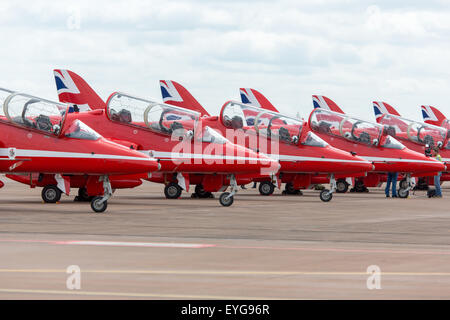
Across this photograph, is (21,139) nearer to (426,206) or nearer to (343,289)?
(426,206)

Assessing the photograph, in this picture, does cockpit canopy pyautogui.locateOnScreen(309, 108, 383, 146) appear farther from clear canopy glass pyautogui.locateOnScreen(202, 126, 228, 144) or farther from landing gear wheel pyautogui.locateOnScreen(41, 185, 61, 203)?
landing gear wheel pyautogui.locateOnScreen(41, 185, 61, 203)

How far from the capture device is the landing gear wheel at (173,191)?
3095 centimetres

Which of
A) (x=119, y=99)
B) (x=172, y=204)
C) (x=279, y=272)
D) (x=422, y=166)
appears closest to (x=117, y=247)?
(x=279, y=272)

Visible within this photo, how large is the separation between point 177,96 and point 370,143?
10.3m

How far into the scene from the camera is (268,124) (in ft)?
109

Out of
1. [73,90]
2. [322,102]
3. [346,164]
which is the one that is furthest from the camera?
[322,102]

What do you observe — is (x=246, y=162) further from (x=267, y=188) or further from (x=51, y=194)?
(x=267, y=188)

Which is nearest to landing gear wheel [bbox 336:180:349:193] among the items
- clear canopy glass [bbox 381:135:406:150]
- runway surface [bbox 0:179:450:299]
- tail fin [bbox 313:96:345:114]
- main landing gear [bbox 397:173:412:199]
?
clear canopy glass [bbox 381:135:406:150]

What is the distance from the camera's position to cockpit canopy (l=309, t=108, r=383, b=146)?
119ft

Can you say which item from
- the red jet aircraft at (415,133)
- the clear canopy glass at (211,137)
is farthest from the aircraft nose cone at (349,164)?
the red jet aircraft at (415,133)

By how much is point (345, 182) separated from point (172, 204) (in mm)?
13532

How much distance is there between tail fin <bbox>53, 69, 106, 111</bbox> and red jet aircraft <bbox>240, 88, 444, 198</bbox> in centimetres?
942

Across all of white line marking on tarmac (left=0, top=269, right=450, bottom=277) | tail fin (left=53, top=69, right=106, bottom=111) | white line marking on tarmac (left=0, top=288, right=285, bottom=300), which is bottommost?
white line marking on tarmac (left=0, top=288, right=285, bottom=300)

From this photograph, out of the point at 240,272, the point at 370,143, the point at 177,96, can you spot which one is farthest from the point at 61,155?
the point at 177,96
